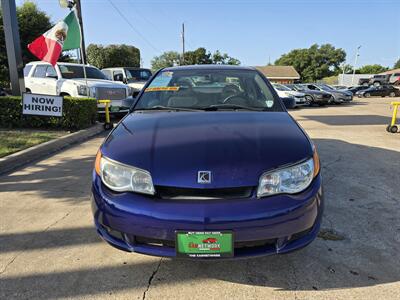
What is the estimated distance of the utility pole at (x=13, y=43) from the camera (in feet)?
26.8

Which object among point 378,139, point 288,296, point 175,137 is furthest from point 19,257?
point 378,139

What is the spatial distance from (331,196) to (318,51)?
289 ft

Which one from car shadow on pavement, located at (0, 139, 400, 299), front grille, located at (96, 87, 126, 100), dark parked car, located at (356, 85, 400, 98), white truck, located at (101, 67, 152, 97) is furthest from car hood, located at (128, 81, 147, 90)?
dark parked car, located at (356, 85, 400, 98)

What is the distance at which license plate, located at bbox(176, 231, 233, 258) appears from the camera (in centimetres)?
196

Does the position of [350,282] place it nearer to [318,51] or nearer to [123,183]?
[123,183]

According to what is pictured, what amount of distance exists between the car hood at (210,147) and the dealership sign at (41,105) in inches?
225

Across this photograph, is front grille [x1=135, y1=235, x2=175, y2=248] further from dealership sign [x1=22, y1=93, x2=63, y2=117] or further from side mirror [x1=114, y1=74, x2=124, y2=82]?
side mirror [x1=114, y1=74, x2=124, y2=82]

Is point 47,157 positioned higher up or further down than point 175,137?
further down

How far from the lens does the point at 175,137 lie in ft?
7.92

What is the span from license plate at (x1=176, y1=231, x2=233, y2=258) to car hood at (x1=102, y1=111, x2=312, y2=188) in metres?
→ 0.29

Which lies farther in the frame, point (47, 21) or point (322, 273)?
point (47, 21)

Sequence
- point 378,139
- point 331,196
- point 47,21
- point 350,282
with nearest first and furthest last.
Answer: point 350,282 < point 331,196 < point 378,139 < point 47,21

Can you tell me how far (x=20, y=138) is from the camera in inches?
271

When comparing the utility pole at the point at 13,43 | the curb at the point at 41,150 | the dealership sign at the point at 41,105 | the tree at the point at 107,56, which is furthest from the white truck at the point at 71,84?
the tree at the point at 107,56
